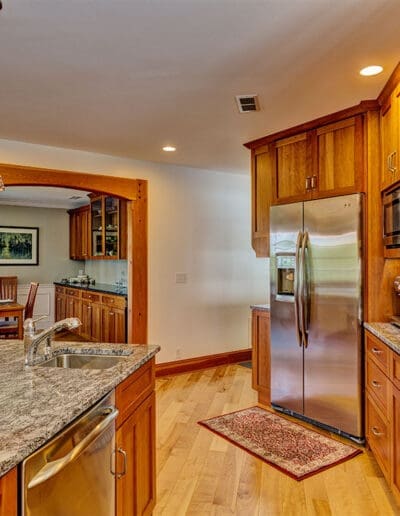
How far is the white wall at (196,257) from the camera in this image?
15.8 ft

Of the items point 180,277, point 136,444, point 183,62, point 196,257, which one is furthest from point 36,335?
point 196,257

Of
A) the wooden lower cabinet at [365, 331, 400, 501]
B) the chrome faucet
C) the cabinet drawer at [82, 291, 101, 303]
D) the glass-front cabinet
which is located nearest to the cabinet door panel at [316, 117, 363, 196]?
the wooden lower cabinet at [365, 331, 400, 501]

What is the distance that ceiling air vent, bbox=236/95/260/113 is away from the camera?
113 inches

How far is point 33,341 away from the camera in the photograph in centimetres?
190

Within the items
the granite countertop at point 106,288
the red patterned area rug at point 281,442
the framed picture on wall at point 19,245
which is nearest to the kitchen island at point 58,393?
the red patterned area rug at point 281,442

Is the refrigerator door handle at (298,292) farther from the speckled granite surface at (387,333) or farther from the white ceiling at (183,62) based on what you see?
the white ceiling at (183,62)

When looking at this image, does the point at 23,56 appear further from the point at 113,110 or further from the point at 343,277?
the point at 343,277

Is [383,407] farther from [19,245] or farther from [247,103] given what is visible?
[19,245]

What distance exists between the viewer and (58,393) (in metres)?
1.48

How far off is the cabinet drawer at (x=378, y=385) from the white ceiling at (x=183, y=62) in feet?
6.06

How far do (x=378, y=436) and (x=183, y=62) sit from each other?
8.37ft

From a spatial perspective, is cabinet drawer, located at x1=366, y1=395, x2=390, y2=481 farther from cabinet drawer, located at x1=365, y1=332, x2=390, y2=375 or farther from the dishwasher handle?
the dishwasher handle

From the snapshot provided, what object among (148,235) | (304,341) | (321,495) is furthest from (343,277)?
(148,235)

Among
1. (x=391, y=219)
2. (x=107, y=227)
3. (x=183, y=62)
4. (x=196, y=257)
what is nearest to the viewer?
(x=183, y=62)
